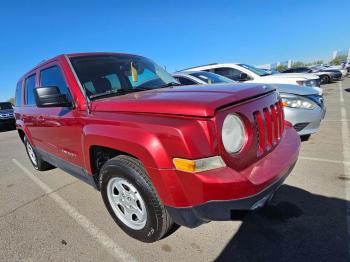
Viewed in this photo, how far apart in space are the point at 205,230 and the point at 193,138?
130cm

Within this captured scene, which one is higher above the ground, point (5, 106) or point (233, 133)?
point (5, 106)

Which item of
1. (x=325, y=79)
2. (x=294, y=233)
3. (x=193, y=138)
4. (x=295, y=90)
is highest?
(x=193, y=138)

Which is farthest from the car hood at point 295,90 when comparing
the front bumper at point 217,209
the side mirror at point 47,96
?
the side mirror at point 47,96

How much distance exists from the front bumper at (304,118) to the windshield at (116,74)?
7.37ft

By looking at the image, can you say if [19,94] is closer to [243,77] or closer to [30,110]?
[30,110]

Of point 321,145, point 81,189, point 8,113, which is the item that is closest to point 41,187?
→ point 81,189

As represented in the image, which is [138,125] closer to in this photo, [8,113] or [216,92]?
[216,92]

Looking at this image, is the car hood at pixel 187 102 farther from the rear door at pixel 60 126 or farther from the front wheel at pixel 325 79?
the front wheel at pixel 325 79

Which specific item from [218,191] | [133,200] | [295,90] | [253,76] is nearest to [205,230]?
[133,200]

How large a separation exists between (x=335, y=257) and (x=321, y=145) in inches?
139

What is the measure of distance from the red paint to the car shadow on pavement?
402 millimetres

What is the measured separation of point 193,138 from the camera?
1.91 meters

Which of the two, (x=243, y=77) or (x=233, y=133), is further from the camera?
(x=243, y=77)

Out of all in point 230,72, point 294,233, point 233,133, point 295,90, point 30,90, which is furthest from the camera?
point 230,72
